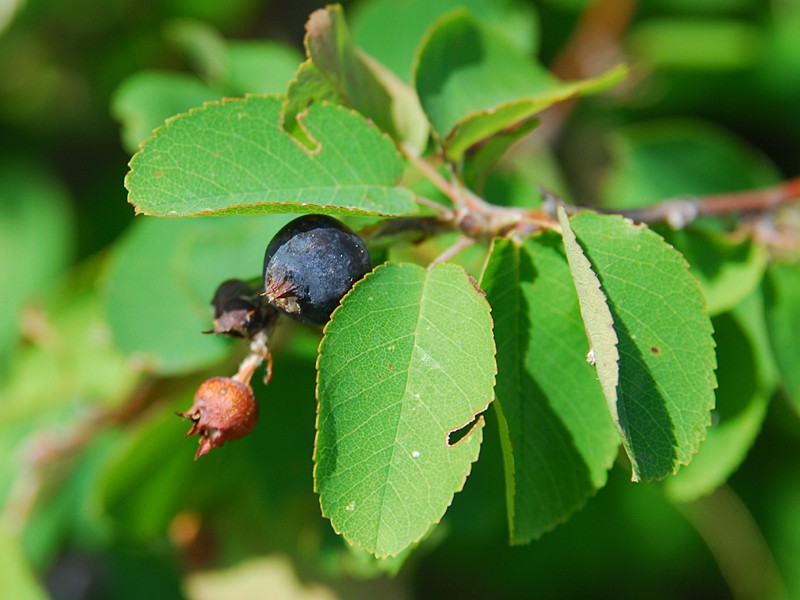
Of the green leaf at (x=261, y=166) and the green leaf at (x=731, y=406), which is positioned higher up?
the green leaf at (x=261, y=166)

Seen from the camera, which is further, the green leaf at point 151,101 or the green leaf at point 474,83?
the green leaf at point 151,101

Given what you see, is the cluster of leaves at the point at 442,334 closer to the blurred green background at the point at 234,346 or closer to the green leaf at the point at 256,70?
the blurred green background at the point at 234,346

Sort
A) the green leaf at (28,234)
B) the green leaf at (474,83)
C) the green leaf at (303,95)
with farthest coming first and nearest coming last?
the green leaf at (28,234), the green leaf at (474,83), the green leaf at (303,95)

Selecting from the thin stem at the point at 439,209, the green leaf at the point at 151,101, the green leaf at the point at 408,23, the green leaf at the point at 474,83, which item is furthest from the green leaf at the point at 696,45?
the thin stem at the point at 439,209

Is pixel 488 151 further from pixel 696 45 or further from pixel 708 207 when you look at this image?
pixel 696 45

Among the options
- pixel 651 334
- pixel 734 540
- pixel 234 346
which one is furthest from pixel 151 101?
pixel 734 540

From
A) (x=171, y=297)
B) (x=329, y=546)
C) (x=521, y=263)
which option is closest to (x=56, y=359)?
(x=171, y=297)
